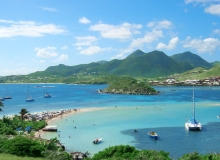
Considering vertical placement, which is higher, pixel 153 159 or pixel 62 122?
pixel 153 159

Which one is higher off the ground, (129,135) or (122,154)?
(122,154)

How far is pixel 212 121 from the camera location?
65.7 meters

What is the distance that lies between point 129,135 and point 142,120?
16983 millimetres

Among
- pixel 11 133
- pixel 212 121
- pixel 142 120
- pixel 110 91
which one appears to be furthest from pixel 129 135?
pixel 110 91

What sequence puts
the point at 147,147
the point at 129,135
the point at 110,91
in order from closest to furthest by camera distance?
the point at 147,147 < the point at 129,135 < the point at 110,91

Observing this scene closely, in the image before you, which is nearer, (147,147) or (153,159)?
(153,159)

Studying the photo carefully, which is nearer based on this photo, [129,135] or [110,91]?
[129,135]

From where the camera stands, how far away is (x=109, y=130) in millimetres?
56312

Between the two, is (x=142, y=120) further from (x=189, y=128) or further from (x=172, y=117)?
(x=189, y=128)

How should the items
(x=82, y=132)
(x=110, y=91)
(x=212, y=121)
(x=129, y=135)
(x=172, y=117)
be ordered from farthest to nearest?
(x=110, y=91) → (x=172, y=117) → (x=212, y=121) → (x=82, y=132) → (x=129, y=135)

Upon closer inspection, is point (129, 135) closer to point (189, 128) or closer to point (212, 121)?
point (189, 128)

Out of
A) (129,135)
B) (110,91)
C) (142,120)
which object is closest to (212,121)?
(142,120)

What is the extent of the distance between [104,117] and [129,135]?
74.2 ft

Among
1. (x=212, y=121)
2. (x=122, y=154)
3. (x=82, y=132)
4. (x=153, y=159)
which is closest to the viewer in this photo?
(x=153, y=159)
